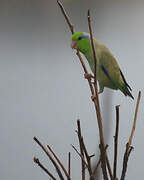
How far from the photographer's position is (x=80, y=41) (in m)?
0.52

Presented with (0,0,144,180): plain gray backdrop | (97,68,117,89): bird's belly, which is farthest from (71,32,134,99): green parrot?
(0,0,144,180): plain gray backdrop

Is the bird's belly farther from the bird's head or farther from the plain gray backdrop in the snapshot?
the plain gray backdrop

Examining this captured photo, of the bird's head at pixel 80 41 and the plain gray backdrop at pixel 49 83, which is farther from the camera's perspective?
the plain gray backdrop at pixel 49 83

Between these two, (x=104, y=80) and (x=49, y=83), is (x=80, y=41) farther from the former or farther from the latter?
(x=49, y=83)

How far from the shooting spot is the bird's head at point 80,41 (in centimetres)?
49

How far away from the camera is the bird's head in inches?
19.5

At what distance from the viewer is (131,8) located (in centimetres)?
143

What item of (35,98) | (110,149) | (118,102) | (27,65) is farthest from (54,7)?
(110,149)

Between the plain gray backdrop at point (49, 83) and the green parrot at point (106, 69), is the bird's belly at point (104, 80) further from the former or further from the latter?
the plain gray backdrop at point (49, 83)

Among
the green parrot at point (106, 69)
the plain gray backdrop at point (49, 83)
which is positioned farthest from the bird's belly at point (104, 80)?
the plain gray backdrop at point (49, 83)

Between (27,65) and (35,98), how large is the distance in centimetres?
18

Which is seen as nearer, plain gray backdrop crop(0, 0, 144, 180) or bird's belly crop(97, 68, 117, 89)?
bird's belly crop(97, 68, 117, 89)

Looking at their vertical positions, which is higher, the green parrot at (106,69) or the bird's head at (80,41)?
the bird's head at (80,41)

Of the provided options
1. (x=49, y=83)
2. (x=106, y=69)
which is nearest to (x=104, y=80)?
(x=106, y=69)
